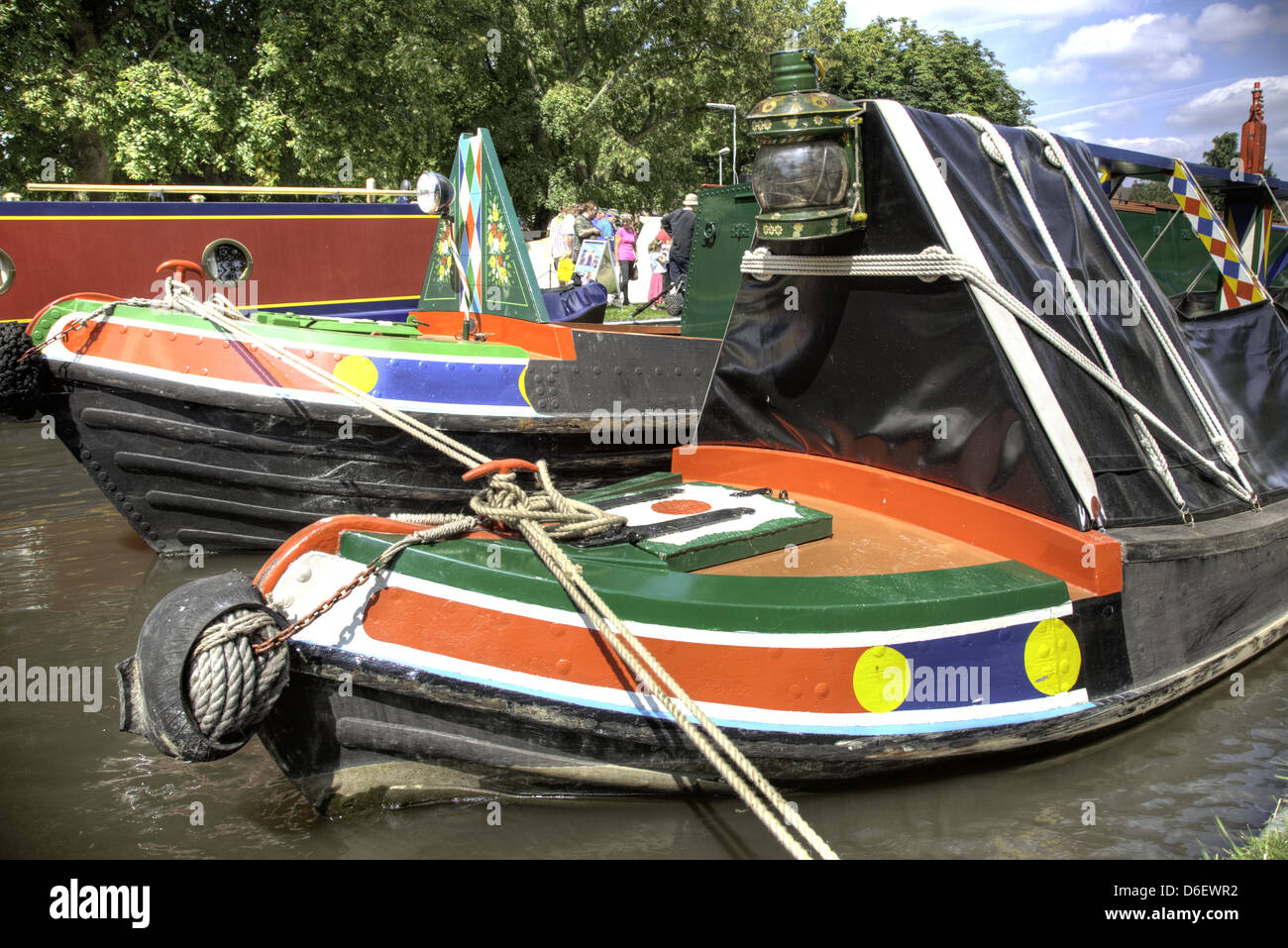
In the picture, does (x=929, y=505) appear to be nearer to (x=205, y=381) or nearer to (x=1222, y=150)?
(x=205, y=381)

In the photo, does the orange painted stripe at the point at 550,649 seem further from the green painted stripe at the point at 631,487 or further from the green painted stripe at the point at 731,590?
the green painted stripe at the point at 631,487

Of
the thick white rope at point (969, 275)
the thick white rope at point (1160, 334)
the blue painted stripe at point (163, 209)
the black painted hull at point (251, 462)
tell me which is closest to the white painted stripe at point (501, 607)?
the thick white rope at point (969, 275)

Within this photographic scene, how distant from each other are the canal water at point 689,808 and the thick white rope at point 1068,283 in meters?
1.01

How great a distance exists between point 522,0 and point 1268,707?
23.9m

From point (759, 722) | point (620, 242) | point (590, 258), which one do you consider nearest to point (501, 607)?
point (759, 722)

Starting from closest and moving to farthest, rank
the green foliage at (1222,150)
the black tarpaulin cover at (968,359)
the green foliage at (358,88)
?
the black tarpaulin cover at (968,359) → the green foliage at (358,88) → the green foliage at (1222,150)

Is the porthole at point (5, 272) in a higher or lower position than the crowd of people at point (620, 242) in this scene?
lower

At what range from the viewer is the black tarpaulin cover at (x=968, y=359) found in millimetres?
3479

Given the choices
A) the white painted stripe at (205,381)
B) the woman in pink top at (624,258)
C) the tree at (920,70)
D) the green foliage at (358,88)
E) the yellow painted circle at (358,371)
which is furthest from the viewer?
the tree at (920,70)

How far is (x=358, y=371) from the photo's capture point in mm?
6125

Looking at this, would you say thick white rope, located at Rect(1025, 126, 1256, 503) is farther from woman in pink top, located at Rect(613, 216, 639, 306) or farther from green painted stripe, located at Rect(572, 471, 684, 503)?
woman in pink top, located at Rect(613, 216, 639, 306)

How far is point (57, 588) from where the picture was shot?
6051mm

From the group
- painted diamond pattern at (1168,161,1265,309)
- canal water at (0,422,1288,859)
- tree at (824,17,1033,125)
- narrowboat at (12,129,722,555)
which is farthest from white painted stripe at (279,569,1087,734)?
tree at (824,17,1033,125)

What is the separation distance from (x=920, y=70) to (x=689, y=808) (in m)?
42.2
